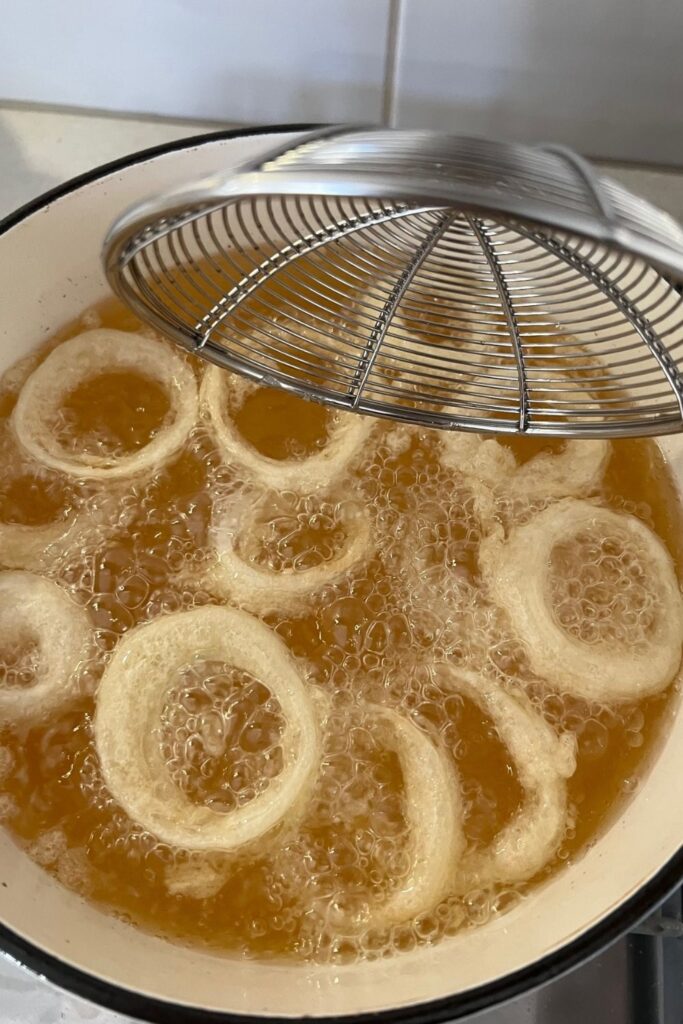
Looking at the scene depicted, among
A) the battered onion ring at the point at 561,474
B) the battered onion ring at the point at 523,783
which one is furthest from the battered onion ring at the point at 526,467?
the battered onion ring at the point at 523,783

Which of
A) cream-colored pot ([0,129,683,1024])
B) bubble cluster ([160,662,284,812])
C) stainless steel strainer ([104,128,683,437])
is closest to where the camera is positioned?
stainless steel strainer ([104,128,683,437])

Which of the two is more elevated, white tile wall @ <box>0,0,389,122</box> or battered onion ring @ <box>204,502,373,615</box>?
white tile wall @ <box>0,0,389,122</box>

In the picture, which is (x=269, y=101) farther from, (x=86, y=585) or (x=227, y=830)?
(x=227, y=830)

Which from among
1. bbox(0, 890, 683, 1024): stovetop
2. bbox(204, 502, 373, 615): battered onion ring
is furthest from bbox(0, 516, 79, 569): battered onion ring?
bbox(0, 890, 683, 1024): stovetop

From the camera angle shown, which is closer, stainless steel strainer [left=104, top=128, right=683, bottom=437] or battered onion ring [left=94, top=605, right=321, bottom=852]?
stainless steel strainer [left=104, top=128, right=683, bottom=437]

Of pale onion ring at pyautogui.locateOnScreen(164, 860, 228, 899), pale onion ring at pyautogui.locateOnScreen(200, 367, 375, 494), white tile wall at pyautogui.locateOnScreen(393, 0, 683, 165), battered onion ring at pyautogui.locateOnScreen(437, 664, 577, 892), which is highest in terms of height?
white tile wall at pyautogui.locateOnScreen(393, 0, 683, 165)

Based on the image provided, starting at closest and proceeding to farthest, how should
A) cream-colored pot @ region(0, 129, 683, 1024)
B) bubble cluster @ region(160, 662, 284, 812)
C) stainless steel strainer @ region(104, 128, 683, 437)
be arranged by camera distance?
stainless steel strainer @ region(104, 128, 683, 437) → cream-colored pot @ region(0, 129, 683, 1024) → bubble cluster @ region(160, 662, 284, 812)

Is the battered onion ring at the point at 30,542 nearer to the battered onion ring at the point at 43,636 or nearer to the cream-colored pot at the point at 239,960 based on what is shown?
the battered onion ring at the point at 43,636

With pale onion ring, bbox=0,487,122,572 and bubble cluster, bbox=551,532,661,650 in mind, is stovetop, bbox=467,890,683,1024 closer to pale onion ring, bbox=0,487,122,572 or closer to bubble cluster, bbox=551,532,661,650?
bubble cluster, bbox=551,532,661,650
